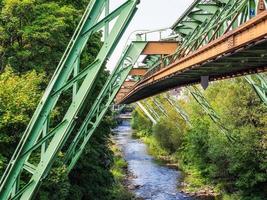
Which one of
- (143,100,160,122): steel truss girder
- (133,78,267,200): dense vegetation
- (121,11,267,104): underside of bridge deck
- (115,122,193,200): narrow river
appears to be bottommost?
(115,122,193,200): narrow river

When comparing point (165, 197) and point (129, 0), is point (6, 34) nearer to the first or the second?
point (129, 0)

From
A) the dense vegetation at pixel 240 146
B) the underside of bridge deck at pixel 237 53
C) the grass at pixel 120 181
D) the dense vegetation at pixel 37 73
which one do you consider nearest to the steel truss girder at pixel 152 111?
the grass at pixel 120 181

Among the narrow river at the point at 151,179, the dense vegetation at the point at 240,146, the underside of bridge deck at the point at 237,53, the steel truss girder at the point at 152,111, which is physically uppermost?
the underside of bridge deck at the point at 237,53

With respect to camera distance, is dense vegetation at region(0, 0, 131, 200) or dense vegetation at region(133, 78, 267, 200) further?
dense vegetation at region(133, 78, 267, 200)

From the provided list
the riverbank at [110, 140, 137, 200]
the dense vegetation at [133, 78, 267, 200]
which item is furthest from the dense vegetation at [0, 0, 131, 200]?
the dense vegetation at [133, 78, 267, 200]

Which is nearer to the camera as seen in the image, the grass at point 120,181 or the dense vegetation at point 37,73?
the dense vegetation at point 37,73

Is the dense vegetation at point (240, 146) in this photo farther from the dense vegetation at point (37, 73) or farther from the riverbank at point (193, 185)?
the dense vegetation at point (37, 73)

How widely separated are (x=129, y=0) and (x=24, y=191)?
→ 3.40m

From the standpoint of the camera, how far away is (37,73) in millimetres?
14852

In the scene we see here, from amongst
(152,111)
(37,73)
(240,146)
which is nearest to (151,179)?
(240,146)

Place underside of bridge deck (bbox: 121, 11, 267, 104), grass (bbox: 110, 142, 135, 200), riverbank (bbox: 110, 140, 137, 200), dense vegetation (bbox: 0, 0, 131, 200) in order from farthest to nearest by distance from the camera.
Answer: riverbank (bbox: 110, 140, 137, 200) → grass (bbox: 110, 142, 135, 200) → dense vegetation (bbox: 0, 0, 131, 200) → underside of bridge deck (bbox: 121, 11, 267, 104)

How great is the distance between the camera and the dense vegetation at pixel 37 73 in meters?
11.4

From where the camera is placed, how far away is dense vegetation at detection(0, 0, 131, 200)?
11.4m

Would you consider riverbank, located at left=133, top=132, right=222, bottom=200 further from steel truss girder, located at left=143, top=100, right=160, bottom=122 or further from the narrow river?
steel truss girder, located at left=143, top=100, right=160, bottom=122
